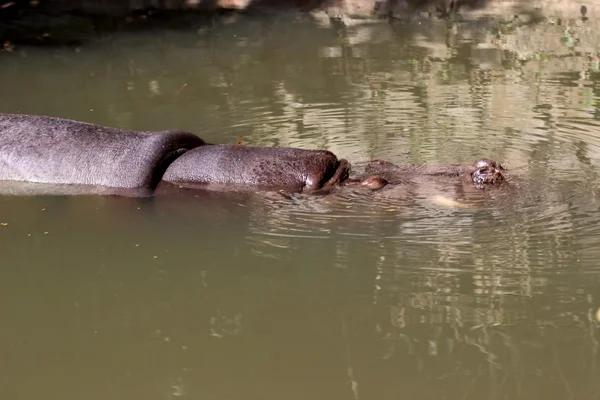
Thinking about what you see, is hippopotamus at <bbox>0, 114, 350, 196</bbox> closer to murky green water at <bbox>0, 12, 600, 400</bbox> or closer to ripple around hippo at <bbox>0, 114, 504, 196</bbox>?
ripple around hippo at <bbox>0, 114, 504, 196</bbox>

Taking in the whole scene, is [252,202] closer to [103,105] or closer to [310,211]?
[310,211]

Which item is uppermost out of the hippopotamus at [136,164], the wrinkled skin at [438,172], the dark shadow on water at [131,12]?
the dark shadow on water at [131,12]

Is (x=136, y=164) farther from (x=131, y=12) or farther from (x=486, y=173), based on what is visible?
(x=131, y=12)

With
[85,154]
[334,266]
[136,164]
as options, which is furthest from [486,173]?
[85,154]

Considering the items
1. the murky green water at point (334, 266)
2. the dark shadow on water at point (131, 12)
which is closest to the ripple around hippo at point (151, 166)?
the murky green water at point (334, 266)

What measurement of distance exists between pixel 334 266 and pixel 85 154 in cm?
270

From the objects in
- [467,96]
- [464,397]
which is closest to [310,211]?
[464,397]

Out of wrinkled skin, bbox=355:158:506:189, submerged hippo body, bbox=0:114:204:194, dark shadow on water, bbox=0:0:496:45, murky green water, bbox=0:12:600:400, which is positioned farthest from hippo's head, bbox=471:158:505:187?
dark shadow on water, bbox=0:0:496:45

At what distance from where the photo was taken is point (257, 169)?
715 centimetres

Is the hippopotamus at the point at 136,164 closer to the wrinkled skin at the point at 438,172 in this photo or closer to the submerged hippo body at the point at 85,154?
the submerged hippo body at the point at 85,154

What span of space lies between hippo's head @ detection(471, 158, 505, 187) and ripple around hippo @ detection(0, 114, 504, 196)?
0.07 meters

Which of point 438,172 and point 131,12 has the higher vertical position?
point 131,12

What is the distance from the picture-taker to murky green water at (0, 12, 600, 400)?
14.8 feet

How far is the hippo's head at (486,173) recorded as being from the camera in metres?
6.72
